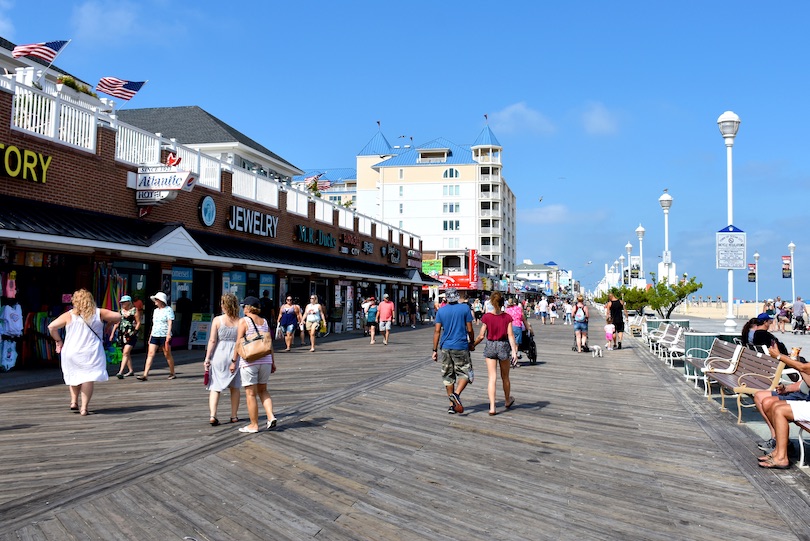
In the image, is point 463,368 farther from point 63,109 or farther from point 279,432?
point 63,109

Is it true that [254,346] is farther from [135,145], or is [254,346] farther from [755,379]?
[135,145]

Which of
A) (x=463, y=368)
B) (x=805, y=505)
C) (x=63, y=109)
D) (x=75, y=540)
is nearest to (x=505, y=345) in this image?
(x=463, y=368)

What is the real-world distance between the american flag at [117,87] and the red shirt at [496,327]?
14767 millimetres

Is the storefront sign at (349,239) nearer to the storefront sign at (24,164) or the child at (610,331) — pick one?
the child at (610,331)

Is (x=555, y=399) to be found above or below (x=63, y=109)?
below

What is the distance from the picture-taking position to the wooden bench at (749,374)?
8266mm

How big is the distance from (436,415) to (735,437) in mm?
3814

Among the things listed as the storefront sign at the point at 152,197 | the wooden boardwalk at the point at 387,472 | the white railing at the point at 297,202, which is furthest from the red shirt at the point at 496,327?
the white railing at the point at 297,202

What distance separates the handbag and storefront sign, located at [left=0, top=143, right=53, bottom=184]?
860cm

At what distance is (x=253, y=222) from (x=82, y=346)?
14.9m

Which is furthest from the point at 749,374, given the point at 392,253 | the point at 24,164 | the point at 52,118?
the point at 392,253

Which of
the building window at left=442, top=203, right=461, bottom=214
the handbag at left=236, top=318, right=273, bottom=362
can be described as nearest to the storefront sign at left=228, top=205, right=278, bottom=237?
the handbag at left=236, top=318, right=273, bottom=362

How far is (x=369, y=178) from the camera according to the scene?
331ft

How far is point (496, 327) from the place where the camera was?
920cm
